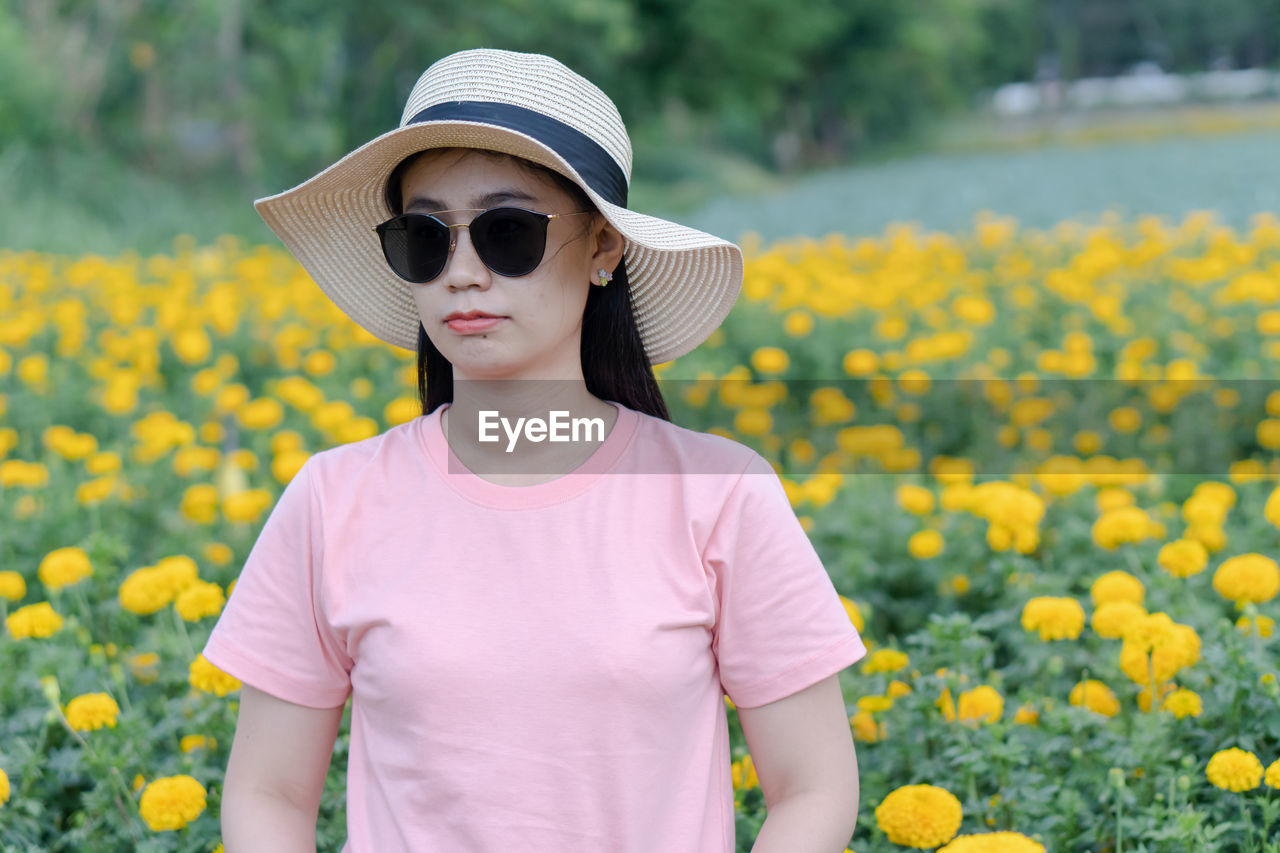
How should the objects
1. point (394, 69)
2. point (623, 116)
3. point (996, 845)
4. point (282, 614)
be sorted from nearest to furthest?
point (996, 845) → point (282, 614) → point (394, 69) → point (623, 116)

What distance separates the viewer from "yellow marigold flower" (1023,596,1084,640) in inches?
82.6

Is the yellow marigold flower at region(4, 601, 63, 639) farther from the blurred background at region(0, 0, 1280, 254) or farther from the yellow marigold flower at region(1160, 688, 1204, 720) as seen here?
the blurred background at region(0, 0, 1280, 254)

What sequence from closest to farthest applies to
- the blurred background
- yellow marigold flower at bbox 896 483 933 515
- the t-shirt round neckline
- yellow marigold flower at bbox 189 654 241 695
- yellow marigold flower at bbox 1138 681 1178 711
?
the t-shirt round neckline → yellow marigold flower at bbox 189 654 241 695 → yellow marigold flower at bbox 1138 681 1178 711 → yellow marigold flower at bbox 896 483 933 515 → the blurred background

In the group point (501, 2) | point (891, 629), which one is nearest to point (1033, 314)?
point (891, 629)

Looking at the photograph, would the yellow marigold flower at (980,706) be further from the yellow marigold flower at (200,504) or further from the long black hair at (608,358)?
the yellow marigold flower at (200,504)

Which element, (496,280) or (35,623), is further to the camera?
(35,623)

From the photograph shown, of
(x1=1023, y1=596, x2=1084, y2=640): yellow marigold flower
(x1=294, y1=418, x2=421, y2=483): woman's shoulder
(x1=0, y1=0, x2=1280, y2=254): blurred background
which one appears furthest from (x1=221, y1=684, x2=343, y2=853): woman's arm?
(x1=0, y1=0, x2=1280, y2=254): blurred background

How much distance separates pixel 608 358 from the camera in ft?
5.34

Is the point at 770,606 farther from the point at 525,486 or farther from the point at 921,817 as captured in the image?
the point at 921,817

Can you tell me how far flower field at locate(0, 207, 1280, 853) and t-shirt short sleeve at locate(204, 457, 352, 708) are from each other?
44cm

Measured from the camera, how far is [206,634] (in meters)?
2.47

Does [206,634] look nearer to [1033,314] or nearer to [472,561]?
[472,561]

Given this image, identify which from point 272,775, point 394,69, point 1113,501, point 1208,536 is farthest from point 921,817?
point 394,69

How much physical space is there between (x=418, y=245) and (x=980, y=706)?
1193 millimetres
